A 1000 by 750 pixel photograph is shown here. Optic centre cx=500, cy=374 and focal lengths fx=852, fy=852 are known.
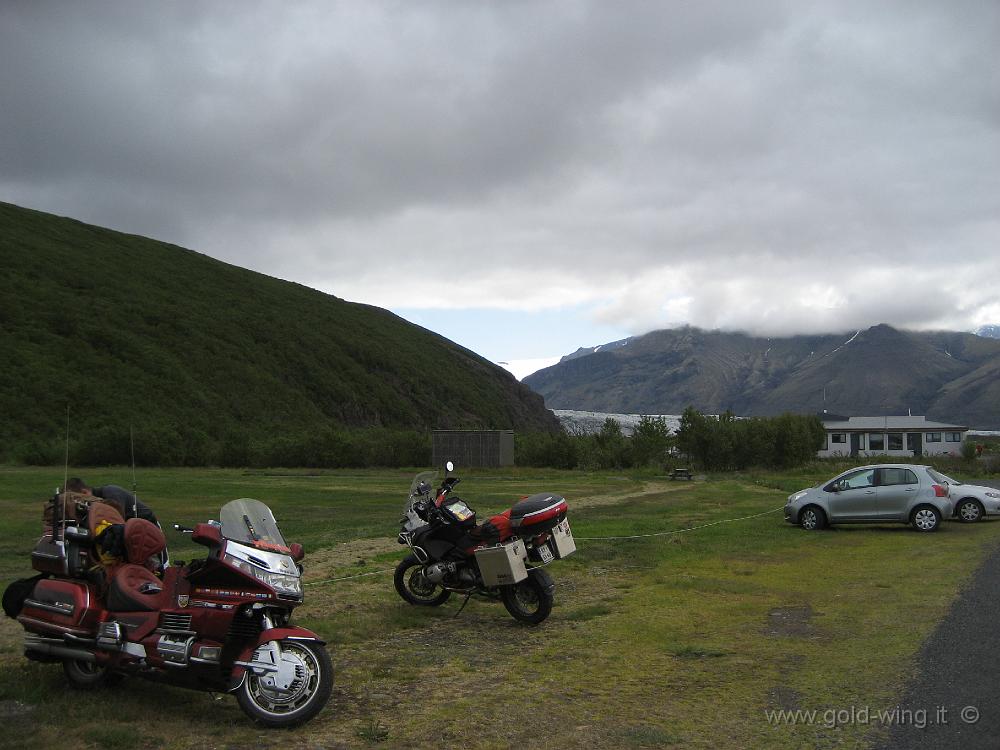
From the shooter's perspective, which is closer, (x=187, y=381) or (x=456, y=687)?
(x=456, y=687)

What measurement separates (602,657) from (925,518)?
12613mm

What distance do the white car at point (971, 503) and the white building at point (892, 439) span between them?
71149 millimetres

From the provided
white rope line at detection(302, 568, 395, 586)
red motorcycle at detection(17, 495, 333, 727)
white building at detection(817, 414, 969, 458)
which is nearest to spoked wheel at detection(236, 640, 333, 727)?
red motorcycle at detection(17, 495, 333, 727)

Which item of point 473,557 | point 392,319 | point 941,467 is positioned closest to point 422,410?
point 392,319

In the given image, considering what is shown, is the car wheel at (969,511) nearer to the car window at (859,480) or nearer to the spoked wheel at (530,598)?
the car window at (859,480)

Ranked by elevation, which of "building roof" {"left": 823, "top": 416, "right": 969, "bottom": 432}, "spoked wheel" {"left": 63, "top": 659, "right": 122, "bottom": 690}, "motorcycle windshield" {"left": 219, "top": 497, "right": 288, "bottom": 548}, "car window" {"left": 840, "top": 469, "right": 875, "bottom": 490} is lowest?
"spoked wheel" {"left": 63, "top": 659, "right": 122, "bottom": 690}

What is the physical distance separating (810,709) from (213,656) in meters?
4.24

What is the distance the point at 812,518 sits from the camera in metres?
18.7

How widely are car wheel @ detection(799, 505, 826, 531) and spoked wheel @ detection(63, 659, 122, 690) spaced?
15.4 metres

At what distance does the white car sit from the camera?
19.2 metres

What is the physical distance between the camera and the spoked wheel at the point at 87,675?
6590 mm

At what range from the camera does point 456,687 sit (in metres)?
6.90

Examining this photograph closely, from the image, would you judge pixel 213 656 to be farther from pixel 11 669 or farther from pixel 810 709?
pixel 810 709

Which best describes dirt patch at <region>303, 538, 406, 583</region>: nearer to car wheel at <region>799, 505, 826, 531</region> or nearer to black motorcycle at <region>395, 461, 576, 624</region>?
black motorcycle at <region>395, 461, 576, 624</region>
